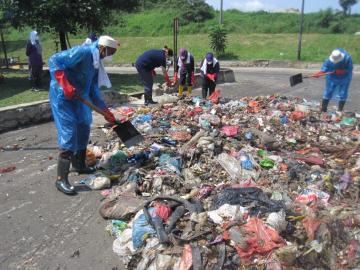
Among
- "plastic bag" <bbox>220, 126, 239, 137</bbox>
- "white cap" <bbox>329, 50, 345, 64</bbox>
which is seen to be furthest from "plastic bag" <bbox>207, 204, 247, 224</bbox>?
"white cap" <bbox>329, 50, 345, 64</bbox>

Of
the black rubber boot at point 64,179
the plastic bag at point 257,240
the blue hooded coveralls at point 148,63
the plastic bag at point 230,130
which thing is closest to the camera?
the plastic bag at point 257,240

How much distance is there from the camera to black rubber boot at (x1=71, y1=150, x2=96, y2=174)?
17.4ft

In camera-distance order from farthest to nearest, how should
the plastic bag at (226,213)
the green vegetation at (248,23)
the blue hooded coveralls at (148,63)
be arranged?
the green vegetation at (248,23) < the blue hooded coveralls at (148,63) < the plastic bag at (226,213)

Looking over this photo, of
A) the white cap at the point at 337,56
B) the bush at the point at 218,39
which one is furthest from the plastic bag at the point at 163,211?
the bush at the point at 218,39

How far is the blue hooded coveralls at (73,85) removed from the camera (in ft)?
14.8

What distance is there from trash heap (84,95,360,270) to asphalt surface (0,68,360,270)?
20 centimetres

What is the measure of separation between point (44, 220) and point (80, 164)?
127 cm

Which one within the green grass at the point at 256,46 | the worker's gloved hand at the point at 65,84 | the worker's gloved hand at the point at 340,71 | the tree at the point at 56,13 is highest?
the tree at the point at 56,13

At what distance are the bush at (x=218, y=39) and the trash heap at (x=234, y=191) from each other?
62.2 ft

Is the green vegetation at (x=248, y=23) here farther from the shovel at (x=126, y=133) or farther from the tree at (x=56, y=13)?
the shovel at (x=126, y=133)

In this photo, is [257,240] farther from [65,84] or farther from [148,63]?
[148,63]

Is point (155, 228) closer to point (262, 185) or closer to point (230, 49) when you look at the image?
point (262, 185)

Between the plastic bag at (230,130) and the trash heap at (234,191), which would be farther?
the plastic bag at (230,130)

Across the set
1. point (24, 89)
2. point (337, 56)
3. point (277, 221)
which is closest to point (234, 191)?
point (277, 221)
